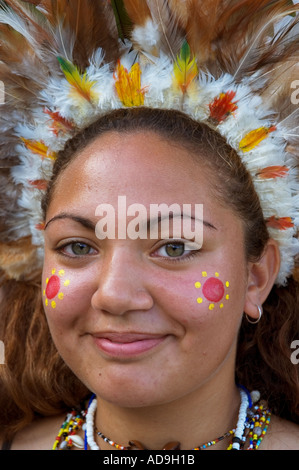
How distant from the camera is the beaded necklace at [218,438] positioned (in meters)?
2.54

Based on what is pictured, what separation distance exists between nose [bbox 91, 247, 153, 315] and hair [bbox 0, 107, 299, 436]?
0.45m

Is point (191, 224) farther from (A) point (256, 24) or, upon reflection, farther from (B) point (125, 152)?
(A) point (256, 24)

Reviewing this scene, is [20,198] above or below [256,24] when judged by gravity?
below

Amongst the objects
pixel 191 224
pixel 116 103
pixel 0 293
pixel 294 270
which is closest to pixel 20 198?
pixel 0 293

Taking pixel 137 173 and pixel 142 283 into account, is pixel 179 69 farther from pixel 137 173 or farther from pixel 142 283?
pixel 142 283

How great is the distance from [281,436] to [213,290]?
816 mm

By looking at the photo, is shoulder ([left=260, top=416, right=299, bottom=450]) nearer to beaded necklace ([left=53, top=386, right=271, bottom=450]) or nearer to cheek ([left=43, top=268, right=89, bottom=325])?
beaded necklace ([left=53, top=386, right=271, bottom=450])

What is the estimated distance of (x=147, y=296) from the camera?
218 cm

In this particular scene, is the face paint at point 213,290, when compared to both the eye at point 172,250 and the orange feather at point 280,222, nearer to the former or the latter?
the eye at point 172,250

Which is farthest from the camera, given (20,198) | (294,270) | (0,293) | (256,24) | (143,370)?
(0,293)

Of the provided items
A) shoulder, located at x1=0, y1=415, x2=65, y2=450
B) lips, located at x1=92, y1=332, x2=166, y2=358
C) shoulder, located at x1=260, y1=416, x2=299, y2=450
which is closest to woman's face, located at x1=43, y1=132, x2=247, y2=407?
lips, located at x1=92, y1=332, x2=166, y2=358

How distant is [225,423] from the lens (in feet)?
8.52

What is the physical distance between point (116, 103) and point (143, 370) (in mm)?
1048

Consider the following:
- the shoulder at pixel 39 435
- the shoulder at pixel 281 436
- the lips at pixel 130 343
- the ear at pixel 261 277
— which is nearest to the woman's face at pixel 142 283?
the lips at pixel 130 343
